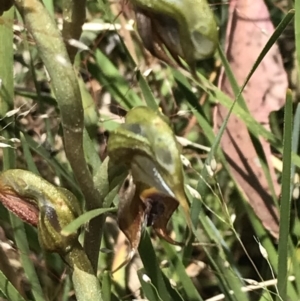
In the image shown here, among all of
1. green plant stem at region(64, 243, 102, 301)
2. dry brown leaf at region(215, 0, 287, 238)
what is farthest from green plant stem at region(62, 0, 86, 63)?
dry brown leaf at region(215, 0, 287, 238)

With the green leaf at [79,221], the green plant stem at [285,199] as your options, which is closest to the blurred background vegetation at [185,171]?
the green plant stem at [285,199]

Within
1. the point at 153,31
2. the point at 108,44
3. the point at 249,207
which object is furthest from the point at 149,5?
the point at 108,44

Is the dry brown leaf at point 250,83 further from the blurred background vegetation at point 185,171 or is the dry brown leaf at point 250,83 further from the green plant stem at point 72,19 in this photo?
the green plant stem at point 72,19

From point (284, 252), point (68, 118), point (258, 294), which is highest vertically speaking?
point (68, 118)

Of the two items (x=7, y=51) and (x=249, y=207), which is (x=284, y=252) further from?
(x=7, y=51)

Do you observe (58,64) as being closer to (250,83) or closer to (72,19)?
(72,19)

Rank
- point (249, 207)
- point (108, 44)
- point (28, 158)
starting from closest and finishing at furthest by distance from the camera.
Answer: point (28, 158)
point (249, 207)
point (108, 44)

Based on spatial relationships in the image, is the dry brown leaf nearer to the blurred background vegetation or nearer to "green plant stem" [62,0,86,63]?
the blurred background vegetation
